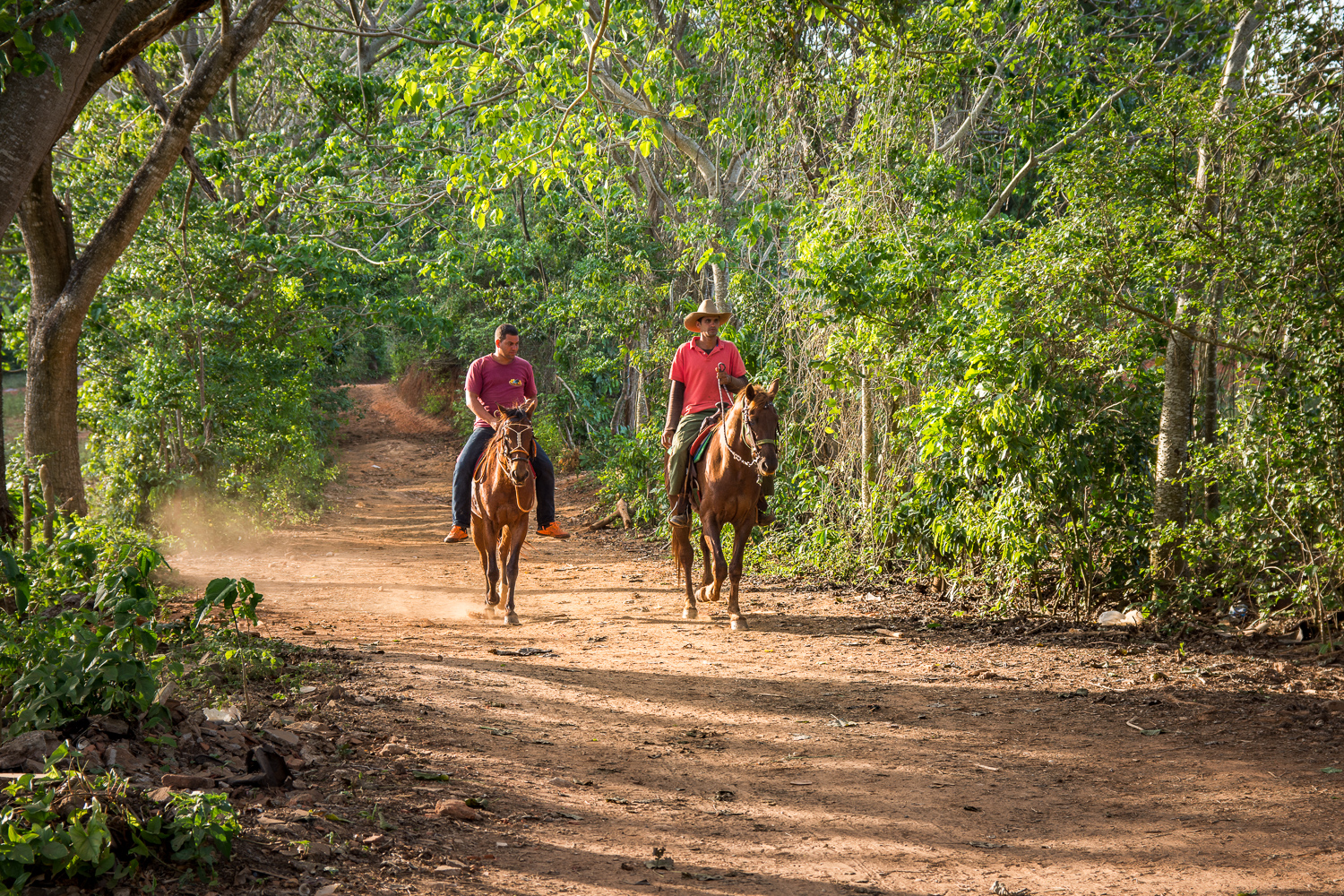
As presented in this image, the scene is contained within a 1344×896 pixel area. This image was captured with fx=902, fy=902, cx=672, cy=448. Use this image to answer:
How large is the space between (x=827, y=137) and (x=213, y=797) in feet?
33.4

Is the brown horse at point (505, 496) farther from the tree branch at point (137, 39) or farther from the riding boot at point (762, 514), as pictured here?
the tree branch at point (137, 39)

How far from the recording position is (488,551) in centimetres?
921

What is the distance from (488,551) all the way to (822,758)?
194 inches

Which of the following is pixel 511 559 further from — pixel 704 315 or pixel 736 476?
pixel 704 315

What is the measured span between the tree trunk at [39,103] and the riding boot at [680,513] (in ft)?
19.6

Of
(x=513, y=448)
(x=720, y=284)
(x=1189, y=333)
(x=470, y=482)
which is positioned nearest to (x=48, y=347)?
(x=470, y=482)

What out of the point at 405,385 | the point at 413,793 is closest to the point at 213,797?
the point at 413,793

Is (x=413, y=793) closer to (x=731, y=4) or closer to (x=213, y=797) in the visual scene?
(x=213, y=797)

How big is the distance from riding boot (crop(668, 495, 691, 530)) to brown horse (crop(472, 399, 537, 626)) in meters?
1.45

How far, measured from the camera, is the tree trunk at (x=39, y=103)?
4.90m

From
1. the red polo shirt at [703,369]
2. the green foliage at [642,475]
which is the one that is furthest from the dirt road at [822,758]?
the green foliage at [642,475]

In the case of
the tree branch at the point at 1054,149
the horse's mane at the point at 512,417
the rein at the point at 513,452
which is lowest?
the rein at the point at 513,452

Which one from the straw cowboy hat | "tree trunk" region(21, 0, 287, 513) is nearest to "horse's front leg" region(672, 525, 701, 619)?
the straw cowboy hat

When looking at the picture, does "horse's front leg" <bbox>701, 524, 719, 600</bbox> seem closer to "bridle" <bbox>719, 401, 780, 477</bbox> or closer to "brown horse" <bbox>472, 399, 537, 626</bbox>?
"bridle" <bbox>719, 401, 780, 477</bbox>
